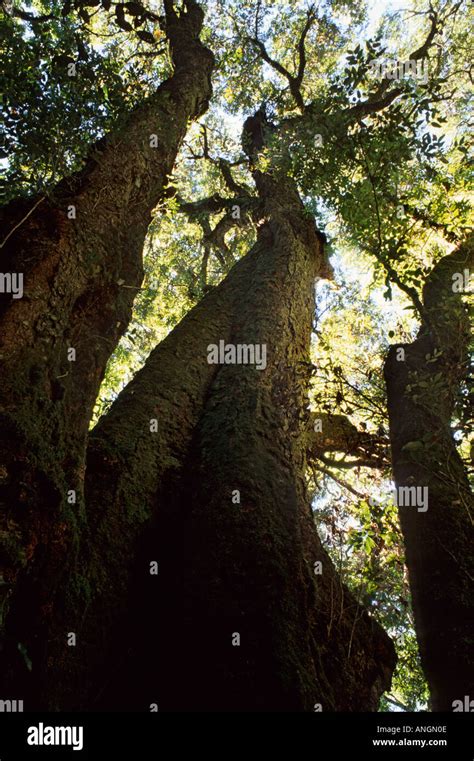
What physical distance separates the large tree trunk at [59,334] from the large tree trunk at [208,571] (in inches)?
16.3

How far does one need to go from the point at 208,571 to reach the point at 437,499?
181 cm

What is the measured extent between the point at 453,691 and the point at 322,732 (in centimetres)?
80

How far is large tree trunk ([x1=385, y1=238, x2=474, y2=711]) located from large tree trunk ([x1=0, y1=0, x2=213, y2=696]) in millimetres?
2155

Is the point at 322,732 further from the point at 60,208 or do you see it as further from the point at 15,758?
the point at 60,208

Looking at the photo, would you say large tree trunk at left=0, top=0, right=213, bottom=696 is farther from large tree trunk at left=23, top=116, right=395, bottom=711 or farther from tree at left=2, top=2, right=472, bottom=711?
large tree trunk at left=23, top=116, right=395, bottom=711

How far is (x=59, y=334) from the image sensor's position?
302 centimetres

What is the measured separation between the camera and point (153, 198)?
16.2 ft

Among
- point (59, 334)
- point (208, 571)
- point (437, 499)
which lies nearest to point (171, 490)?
point (208, 571)

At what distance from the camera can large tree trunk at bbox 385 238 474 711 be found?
9.00 ft

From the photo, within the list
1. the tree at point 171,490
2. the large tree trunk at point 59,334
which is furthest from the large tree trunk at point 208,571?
the large tree trunk at point 59,334

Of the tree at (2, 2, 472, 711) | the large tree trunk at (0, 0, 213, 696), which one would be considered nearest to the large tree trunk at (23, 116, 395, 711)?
the tree at (2, 2, 472, 711)

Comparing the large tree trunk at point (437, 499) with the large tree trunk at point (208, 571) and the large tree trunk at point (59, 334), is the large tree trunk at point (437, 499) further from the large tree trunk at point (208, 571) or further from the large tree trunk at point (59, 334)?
the large tree trunk at point (59, 334)

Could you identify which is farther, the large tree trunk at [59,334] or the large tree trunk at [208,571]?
the large tree trunk at [208,571]

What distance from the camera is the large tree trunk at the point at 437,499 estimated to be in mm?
2744
